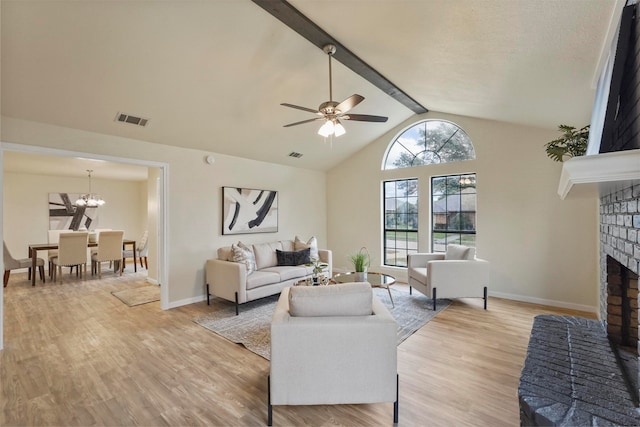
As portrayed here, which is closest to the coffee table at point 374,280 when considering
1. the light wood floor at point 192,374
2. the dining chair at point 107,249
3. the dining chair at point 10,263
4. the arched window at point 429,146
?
the light wood floor at point 192,374

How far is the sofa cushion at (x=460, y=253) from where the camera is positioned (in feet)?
14.0

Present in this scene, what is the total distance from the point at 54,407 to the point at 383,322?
244 cm

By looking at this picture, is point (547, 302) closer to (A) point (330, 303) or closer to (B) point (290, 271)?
(B) point (290, 271)

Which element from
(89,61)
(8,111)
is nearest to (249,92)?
(89,61)

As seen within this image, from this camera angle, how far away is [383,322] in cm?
184

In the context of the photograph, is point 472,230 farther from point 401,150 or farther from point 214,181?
point 214,181

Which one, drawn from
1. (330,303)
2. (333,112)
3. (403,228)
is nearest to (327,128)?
(333,112)

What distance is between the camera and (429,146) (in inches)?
214

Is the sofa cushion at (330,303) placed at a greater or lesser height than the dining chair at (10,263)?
greater

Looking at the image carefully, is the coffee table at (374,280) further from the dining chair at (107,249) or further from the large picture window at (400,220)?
the dining chair at (107,249)

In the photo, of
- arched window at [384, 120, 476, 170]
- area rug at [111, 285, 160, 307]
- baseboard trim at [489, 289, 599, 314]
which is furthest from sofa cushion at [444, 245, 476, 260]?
area rug at [111, 285, 160, 307]

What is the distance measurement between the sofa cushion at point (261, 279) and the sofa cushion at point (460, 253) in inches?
109

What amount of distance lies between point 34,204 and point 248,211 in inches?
240

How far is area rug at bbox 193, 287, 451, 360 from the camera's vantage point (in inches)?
122
